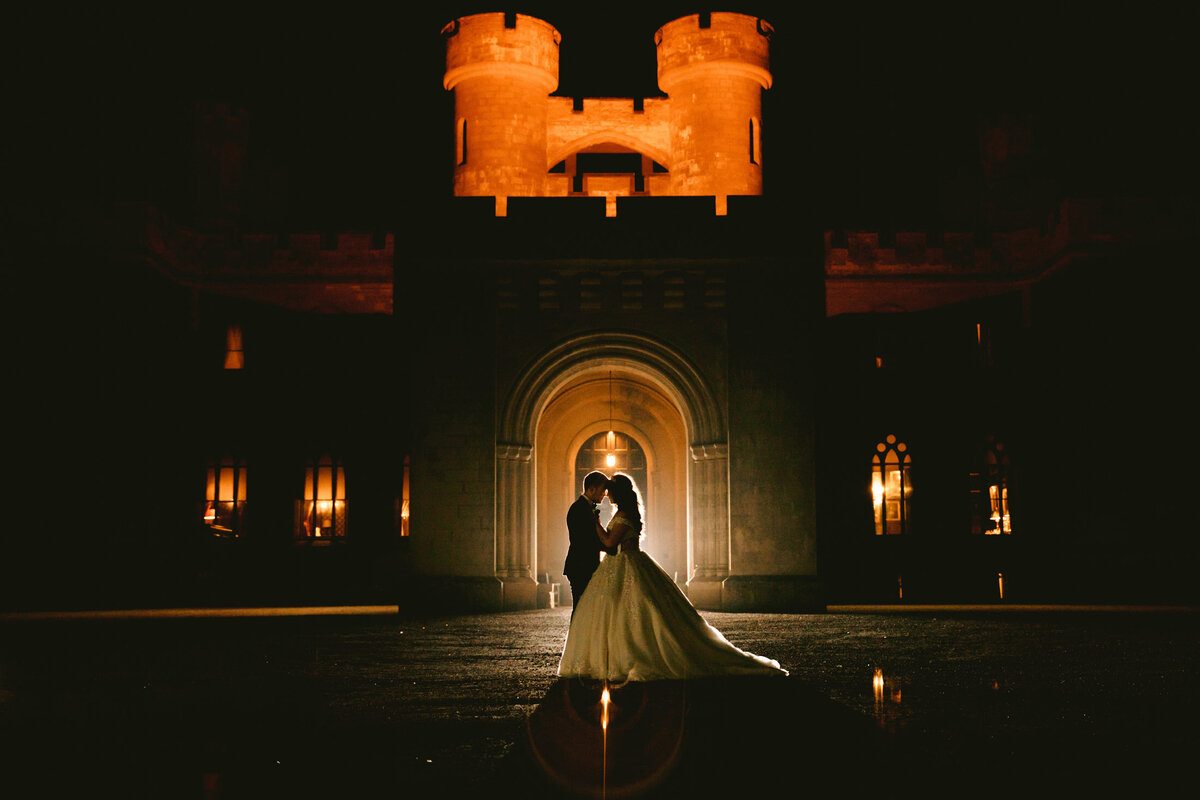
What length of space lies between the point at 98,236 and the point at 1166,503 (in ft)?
68.8

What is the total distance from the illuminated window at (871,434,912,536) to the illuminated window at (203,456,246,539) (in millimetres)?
12459

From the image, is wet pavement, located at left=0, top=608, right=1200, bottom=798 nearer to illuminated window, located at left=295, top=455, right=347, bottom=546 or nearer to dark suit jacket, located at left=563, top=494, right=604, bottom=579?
dark suit jacket, located at left=563, top=494, right=604, bottom=579

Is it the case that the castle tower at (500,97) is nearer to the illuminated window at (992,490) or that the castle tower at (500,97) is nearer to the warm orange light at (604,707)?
the illuminated window at (992,490)

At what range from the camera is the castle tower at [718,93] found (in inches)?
930

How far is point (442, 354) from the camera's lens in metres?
16.3

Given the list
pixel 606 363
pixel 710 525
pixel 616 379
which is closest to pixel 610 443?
pixel 616 379

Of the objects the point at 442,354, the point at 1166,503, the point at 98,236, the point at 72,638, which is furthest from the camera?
the point at 98,236

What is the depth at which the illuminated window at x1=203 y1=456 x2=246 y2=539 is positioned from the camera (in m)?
21.6

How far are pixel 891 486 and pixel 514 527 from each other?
916cm

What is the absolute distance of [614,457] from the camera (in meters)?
19.3

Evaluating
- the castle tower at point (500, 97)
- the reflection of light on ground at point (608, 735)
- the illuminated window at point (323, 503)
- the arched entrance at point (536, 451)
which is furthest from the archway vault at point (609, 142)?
the reflection of light on ground at point (608, 735)

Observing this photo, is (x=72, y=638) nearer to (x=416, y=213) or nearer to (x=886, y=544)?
(x=416, y=213)

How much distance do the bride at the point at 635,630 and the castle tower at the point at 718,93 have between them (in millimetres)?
16831

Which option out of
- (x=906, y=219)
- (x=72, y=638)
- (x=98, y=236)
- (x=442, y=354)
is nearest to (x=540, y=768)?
(x=72, y=638)
